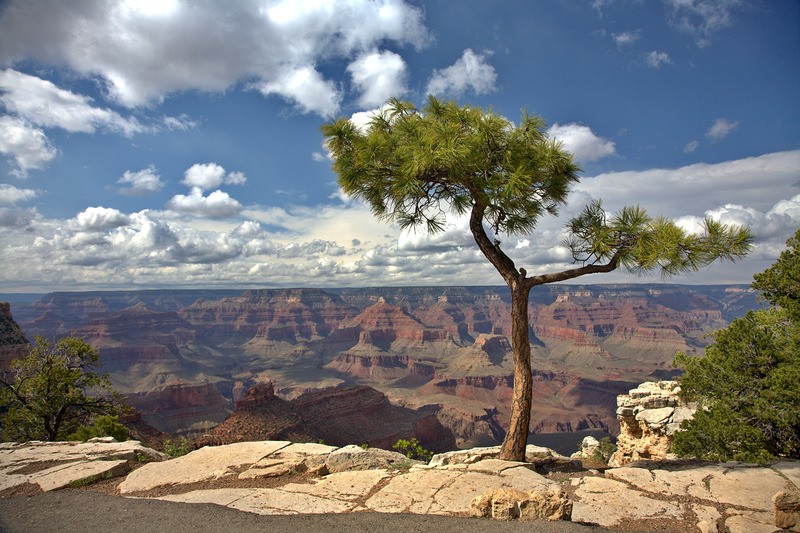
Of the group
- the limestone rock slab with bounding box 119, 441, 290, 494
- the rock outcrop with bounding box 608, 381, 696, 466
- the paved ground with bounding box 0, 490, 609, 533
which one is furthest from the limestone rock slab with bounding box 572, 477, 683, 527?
the rock outcrop with bounding box 608, 381, 696, 466

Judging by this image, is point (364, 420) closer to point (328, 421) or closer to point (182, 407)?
point (328, 421)

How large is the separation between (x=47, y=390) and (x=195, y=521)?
1394 cm

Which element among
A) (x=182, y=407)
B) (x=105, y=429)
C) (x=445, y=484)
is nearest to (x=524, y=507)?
(x=445, y=484)

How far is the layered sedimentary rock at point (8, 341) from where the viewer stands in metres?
41.9

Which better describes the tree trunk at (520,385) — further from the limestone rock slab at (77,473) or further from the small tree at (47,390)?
the small tree at (47,390)

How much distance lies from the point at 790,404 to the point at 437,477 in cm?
1059

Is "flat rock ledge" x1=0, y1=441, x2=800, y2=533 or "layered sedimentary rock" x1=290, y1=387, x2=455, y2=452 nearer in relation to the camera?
"flat rock ledge" x1=0, y1=441, x2=800, y2=533

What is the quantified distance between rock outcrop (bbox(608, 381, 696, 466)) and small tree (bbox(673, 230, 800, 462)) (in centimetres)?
184

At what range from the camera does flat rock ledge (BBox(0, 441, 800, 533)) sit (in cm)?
510

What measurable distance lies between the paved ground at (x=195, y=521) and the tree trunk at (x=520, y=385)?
10.6 ft

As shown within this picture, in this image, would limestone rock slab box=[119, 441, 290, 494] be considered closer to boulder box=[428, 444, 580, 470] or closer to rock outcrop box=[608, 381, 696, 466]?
boulder box=[428, 444, 580, 470]

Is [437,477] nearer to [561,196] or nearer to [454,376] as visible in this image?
[561,196]

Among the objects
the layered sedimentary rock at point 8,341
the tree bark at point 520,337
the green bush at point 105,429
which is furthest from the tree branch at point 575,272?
the layered sedimentary rock at point 8,341

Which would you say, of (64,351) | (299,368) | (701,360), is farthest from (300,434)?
(299,368)
